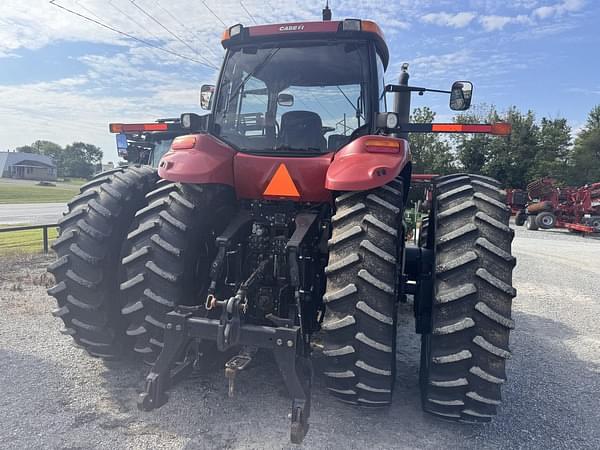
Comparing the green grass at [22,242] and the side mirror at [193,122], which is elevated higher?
the side mirror at [193,122]

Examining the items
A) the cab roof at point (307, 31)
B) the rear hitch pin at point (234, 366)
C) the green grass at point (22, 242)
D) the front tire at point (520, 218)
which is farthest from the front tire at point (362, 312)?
the front tire at point (520, 218)

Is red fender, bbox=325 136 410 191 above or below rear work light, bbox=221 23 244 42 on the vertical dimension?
below

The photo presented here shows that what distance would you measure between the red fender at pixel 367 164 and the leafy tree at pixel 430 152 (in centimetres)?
2662

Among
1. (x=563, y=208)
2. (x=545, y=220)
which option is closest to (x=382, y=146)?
(x=545, y=220)

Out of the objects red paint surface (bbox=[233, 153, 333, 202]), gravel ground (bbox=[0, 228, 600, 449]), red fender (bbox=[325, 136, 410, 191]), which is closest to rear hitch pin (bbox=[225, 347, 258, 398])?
gravel ground (bbox=[0, 228, 600, 449])

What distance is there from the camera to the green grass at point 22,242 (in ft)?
31.1

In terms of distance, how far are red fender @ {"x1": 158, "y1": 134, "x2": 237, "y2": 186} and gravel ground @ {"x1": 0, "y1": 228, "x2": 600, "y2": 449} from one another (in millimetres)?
1508

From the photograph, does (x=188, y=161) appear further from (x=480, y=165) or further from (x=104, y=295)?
(x=480, y=165)

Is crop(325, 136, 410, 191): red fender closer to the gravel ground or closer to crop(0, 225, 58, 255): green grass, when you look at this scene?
the gravel ground

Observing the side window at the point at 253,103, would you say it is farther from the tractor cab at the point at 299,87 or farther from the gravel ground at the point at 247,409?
the gravel ground at the point at 247,409

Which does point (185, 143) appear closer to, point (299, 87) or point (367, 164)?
point (299, 87)

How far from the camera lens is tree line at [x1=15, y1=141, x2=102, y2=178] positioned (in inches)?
3273

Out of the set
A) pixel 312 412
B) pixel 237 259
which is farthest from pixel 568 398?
pixel 237 259

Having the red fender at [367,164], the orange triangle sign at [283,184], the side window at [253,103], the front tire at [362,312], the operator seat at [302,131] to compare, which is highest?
the side window at [253,103]
